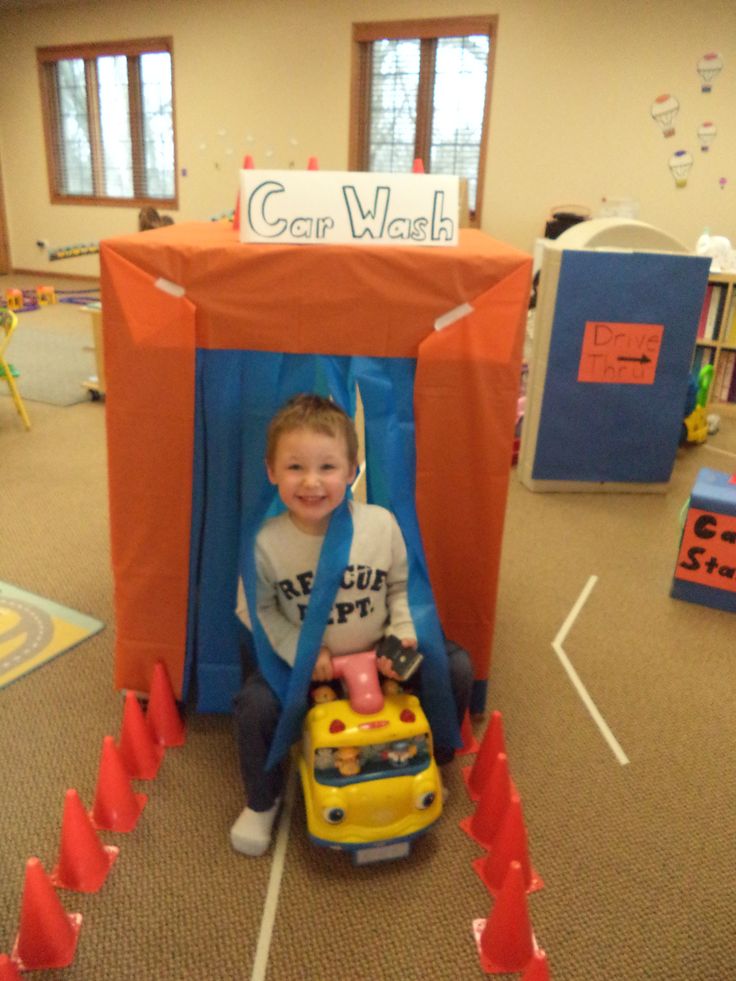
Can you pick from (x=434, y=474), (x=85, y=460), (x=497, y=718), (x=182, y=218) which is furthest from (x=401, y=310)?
(x=182, y=218)

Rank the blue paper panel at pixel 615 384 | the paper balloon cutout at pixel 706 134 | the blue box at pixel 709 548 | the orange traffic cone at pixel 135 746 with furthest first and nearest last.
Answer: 1. the paper balloon cutout at pixel 706 134
2. the blue paper panel at pixel 615 384
3. the blue box at pixel 709 548
4. the orange traffic cone at pixel 135 746

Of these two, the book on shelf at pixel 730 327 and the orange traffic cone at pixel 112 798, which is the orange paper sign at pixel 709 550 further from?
the book on shelf at pixel 730 327

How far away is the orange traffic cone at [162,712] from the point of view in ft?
5.18

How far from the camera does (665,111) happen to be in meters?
4.87

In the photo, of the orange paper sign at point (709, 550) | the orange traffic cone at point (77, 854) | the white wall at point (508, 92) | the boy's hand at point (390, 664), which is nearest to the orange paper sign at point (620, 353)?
the orange paper sign at point (709, 550)

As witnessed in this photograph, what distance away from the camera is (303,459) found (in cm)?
129

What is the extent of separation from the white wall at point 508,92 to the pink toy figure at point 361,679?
4731mm

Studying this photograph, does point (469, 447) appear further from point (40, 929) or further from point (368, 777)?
point (40, 929)

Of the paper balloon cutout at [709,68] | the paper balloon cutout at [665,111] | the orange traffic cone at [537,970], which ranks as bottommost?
the orange traffic cone at [537,970]

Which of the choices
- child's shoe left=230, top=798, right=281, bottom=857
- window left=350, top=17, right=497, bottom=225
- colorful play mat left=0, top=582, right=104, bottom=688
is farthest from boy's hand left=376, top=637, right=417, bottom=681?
window left=350, top=17, right=497, bottom=225

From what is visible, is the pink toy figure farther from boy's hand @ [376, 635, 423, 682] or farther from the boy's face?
the boy's face

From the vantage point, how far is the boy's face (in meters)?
1.29

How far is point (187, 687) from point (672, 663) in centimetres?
126

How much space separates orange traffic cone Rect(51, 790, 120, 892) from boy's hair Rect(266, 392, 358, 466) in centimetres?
67
